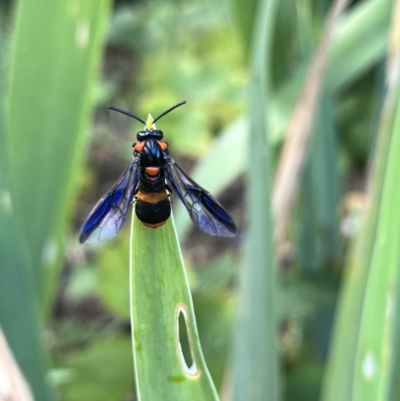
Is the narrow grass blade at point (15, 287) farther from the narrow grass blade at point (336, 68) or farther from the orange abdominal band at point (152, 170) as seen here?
the narrow grass blade at point (336, 68)

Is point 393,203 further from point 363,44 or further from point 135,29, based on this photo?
point 135,29

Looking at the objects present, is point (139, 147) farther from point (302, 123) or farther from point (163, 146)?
point (302, 123)

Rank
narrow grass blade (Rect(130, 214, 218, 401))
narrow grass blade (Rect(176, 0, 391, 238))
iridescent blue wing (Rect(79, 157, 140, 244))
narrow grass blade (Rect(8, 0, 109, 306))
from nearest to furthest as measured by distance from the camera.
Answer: narrow grass blade (Rect(130, 214, 218, 401)) < iridescent blue wing (Rect(79, 157, 140, 244)) < narrow grass blade (Rect(8, 0, 109, 306)) < narrow grass blade (Rect(176, 0, 391, 238))

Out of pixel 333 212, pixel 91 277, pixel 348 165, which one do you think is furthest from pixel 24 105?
pixel 348 165


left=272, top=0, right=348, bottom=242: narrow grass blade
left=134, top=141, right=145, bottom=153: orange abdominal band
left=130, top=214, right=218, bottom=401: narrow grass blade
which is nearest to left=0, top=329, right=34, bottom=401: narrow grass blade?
left=130, top=214, right=218, bottom=401: narrow grass blade

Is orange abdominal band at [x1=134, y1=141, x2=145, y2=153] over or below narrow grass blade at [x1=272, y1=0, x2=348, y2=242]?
below

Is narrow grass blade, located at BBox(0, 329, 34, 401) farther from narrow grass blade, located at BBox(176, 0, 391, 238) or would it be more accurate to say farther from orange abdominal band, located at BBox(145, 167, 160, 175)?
narrow grass blade, located at BBox(176, 0, 391, 238)

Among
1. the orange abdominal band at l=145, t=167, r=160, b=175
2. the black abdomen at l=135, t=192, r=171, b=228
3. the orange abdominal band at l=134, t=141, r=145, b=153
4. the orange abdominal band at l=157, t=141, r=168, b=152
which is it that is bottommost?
the black abdomen at l=135, t=192, r=171, b=228

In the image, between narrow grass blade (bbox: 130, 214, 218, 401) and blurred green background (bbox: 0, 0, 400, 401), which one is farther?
blurred green background (bbox: 0, 0, 400, 401)
